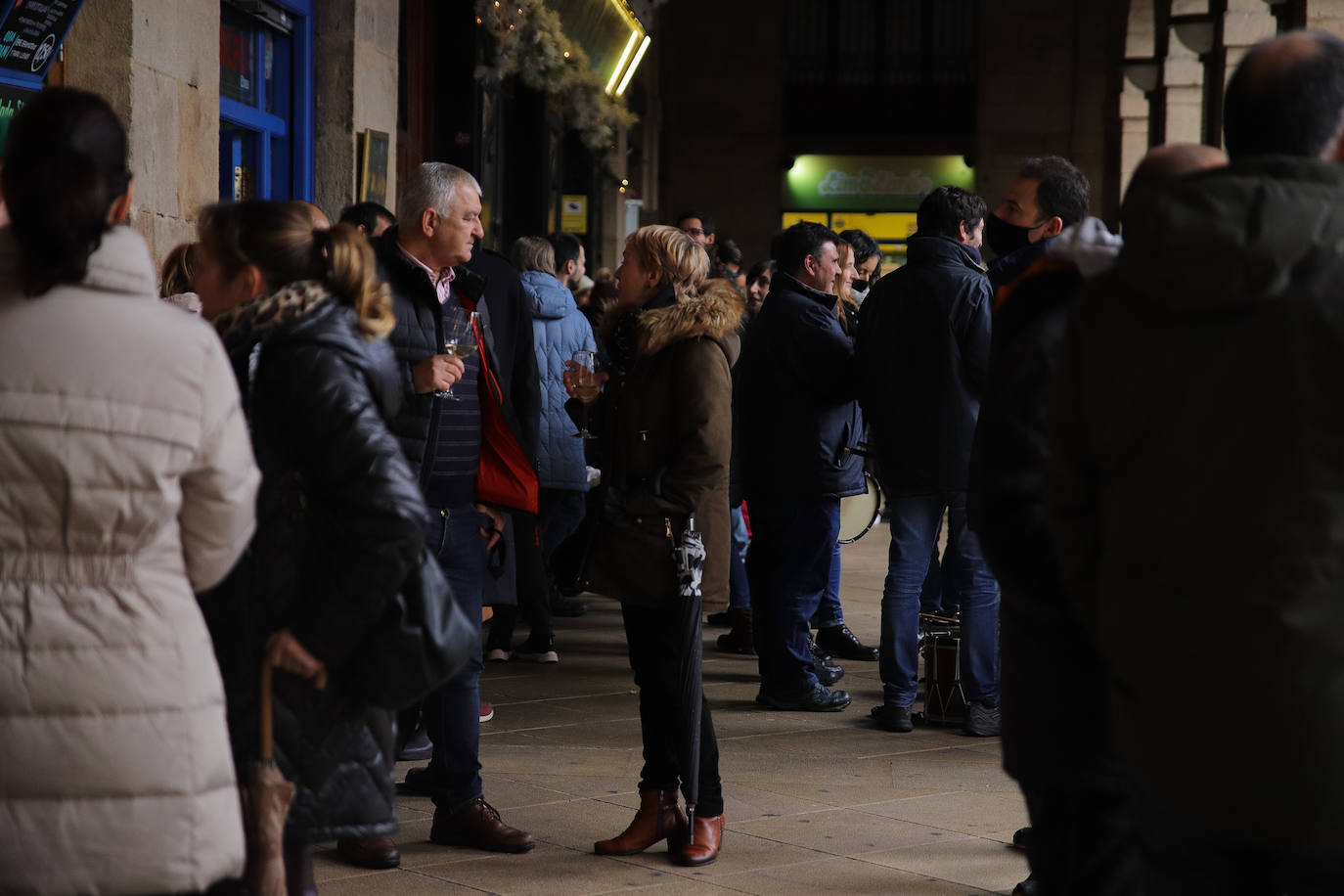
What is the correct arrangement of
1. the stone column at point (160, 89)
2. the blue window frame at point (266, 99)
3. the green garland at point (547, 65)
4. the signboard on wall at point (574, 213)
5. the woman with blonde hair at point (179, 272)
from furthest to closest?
the signboard on wall at point (574, 213)
the green garland at point (547, 65)
the blue window frame at point (266, 99)
the stone column at point (160, 89)
the woman with blonde hair at point (179, 272)

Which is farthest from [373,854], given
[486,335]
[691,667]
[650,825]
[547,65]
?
[547,65]

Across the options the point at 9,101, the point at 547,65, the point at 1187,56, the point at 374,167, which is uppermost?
the point at 1187,56

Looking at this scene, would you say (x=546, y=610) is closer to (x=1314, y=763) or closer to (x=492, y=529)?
(x=492, y=529)

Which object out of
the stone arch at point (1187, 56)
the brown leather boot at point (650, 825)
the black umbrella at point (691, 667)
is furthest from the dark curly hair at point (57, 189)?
the stone arch at point (1187, 56)

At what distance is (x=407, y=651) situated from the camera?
10.1 ft

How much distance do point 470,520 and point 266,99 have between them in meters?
4.38

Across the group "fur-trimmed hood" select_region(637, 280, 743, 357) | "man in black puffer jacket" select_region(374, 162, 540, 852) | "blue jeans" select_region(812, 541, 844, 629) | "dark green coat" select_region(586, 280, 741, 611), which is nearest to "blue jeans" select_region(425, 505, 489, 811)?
"man in black puffer jacket" select_region(374, 162, 540, 852)

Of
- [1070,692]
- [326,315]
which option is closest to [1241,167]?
[1070,692]

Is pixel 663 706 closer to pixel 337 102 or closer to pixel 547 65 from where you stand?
pixel 337 102

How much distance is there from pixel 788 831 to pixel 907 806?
544 mm

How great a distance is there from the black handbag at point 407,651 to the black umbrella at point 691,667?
1682 millimetres

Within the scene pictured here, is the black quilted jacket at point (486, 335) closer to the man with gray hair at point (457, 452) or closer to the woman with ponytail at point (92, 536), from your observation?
the man with gray hair at point (457, 452)

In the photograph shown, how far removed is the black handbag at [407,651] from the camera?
122 inches

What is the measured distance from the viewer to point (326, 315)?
323cm
